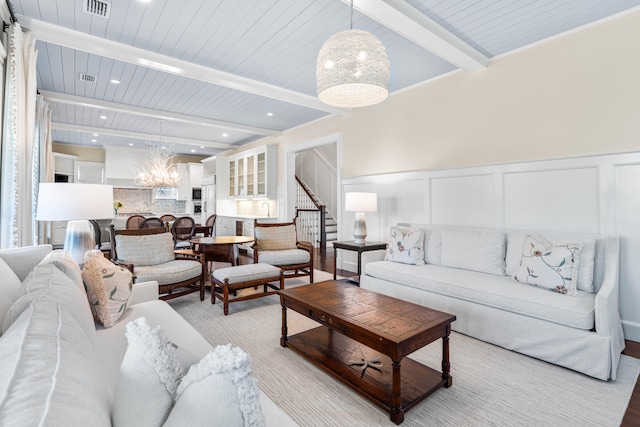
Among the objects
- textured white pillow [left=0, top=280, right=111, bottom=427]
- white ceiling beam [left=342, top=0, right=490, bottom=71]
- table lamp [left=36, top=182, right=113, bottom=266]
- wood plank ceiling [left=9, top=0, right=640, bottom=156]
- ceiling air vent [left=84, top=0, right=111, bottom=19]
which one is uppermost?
wood plank ceiling [left=9, top=0, right=640, bottom=156]

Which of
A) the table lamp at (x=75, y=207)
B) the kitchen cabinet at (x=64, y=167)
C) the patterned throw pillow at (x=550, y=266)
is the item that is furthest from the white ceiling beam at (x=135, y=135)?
the patterned throw pillow at (x=550, y=266)

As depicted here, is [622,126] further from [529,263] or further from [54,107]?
[54,107]

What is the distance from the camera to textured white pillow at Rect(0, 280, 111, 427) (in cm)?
51

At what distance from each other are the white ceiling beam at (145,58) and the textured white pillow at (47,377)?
3.31 metres

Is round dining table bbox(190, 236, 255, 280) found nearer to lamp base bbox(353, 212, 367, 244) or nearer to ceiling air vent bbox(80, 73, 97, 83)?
lamp base bbox(353, 212, 367, 244)

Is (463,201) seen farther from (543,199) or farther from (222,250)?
(222,250)

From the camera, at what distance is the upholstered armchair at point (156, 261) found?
10.9 ft

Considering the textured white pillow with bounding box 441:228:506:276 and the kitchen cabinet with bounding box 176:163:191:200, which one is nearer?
the textured white pillow with bounding box 441:228:506:276

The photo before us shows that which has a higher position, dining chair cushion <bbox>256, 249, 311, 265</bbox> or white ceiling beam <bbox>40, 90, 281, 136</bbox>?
white ceiling beam <bbox>40, 90, 281, 136</bbox>

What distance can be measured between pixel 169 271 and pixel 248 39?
2.57 m

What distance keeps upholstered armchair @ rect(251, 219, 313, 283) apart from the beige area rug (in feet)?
5.32

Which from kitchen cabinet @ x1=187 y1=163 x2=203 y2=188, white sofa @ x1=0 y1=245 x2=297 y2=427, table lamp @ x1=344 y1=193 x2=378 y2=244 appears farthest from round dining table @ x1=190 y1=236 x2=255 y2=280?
kitchen cabinet @ x1=187 y1=163 x2=203 y2=188

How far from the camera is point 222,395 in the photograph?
0.71m

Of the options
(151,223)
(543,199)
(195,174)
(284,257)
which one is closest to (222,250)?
(284,257)
